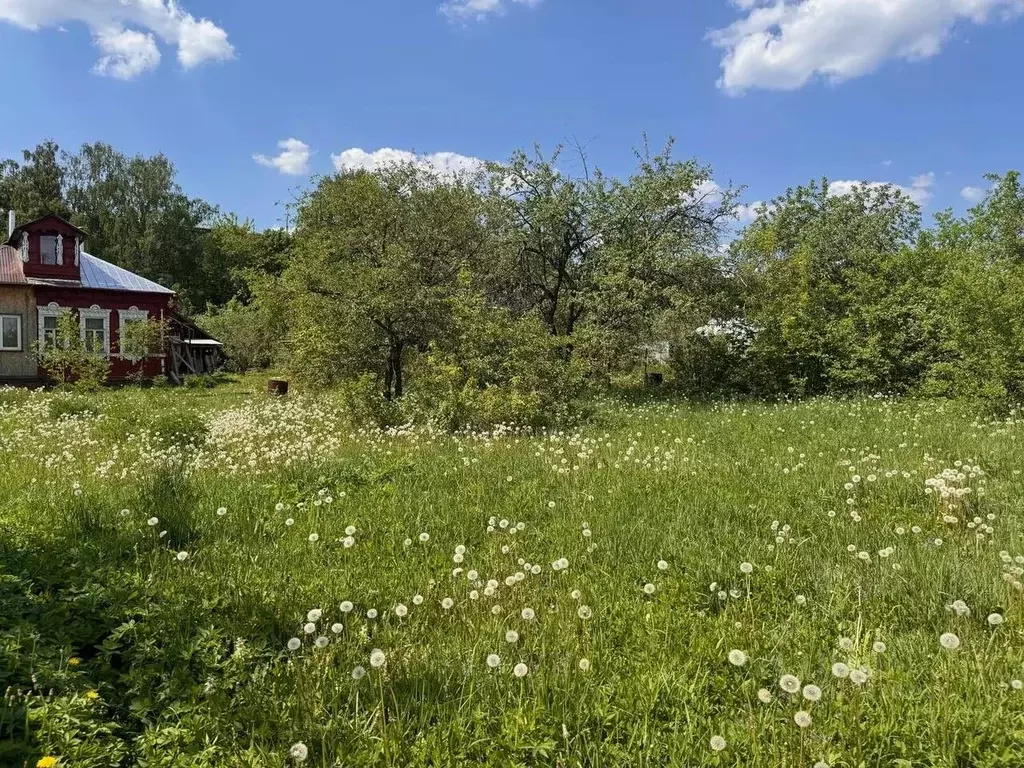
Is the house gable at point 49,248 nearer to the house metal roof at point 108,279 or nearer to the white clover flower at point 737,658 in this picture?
the house metal roof at point 108,279

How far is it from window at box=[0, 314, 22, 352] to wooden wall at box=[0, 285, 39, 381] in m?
0.12

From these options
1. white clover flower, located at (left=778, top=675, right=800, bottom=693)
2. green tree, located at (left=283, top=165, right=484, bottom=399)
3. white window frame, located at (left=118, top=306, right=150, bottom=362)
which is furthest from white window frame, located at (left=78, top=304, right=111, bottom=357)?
white clover flower, located at (left=778, top=675, right=800, bottom=693)

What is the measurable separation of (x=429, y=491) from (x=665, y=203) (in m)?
14.4

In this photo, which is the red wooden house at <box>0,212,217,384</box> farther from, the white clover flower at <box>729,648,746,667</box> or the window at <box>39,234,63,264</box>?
the white clover flower at <box>729,648,746,667</box>

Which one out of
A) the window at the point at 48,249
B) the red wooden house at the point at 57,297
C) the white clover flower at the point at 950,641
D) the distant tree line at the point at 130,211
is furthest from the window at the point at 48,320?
the white clover flower at the point at 950,641

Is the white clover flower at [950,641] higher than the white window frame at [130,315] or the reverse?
the reverse

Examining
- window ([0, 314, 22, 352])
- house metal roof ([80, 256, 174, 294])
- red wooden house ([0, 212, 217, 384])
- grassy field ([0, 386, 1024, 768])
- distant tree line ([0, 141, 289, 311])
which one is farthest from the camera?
distant tree line ([0, 141, 289, 311])

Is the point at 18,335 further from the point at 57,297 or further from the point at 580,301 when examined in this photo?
the point at 580,301

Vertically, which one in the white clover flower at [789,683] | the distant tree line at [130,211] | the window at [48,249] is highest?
the distant tree line at [130,211]

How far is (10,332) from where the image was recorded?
24.6m

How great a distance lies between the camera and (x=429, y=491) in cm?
598

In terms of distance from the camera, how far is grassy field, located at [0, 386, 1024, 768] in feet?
7.95

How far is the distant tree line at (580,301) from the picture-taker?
1167 cm

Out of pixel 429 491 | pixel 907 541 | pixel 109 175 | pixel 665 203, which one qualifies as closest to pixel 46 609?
pixel 429 491
